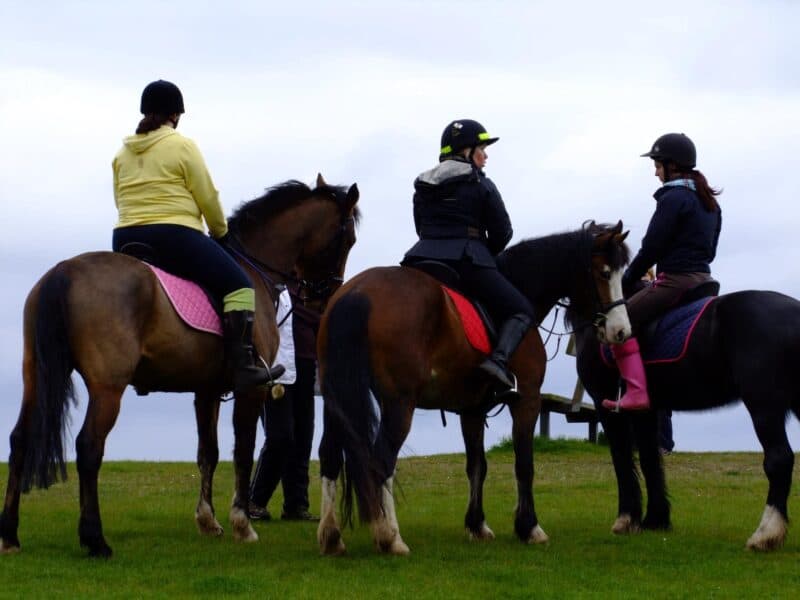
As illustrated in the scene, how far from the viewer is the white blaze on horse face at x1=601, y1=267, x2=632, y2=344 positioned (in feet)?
32.8

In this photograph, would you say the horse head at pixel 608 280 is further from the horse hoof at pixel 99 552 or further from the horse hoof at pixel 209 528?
the horse hoof at pixel 99 552

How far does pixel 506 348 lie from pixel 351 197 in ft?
7.05

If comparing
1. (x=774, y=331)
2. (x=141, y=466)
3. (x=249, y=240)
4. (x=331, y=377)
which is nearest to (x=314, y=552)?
(x=331, y=377)

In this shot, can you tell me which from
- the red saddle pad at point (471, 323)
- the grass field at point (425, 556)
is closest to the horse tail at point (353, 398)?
the grass field at point (425, 556)

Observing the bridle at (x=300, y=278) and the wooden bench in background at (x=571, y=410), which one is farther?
the wooden bench in background at (x=571, y=410)

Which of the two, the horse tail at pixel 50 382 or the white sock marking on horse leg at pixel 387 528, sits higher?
the horse tail at pixel 50 382

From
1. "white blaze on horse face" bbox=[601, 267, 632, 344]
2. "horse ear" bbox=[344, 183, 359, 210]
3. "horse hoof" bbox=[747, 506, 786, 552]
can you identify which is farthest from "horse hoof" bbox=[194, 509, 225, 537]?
"horse hoof" bbox=[747, 506, 786, 552]

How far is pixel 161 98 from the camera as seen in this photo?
9664 mm

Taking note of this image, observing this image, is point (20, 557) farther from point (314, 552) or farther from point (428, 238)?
point (428, 238)

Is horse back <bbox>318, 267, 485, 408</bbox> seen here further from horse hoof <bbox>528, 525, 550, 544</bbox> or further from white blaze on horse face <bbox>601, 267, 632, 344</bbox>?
horse hoof <bbox>528, 525, 550, 544</bbox>

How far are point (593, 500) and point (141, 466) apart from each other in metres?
7.44

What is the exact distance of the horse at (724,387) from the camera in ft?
30.4

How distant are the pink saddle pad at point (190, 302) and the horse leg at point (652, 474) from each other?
3.78 meters

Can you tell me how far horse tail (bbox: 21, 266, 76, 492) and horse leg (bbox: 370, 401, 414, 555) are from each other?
2102mm
